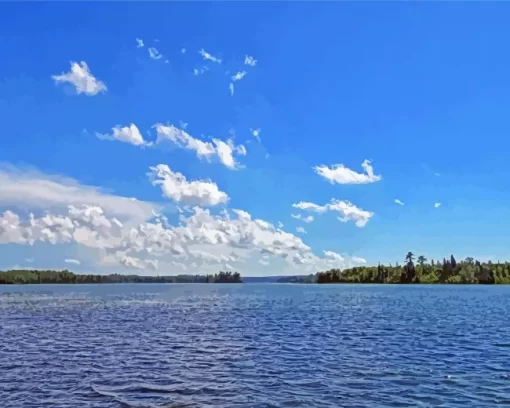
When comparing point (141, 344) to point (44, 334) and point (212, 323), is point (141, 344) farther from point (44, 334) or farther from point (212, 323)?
point (212, 323)

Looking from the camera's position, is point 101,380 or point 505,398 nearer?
point 505,398

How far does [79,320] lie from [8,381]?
143 ft

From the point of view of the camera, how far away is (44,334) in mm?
55188

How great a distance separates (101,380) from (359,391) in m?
14.1

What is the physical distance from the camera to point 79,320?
239 feet

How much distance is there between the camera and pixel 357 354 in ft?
129

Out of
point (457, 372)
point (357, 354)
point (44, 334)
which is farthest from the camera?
point (44, 334)

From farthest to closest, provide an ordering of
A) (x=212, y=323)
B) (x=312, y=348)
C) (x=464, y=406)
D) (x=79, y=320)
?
1. (x=79, y=320)
2. (x=212, y=323)
3. (x=312, y=348)
4. (x=464, y=406)

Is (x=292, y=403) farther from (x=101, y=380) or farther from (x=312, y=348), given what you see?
(x=312, y=348)

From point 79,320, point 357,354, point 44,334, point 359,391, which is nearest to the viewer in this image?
point 359,391

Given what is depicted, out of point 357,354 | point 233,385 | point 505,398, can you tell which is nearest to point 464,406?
point 505,398

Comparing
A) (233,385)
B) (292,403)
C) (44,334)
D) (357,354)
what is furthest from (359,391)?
(44,334)

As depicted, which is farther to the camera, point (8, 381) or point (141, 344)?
point (141, 344)

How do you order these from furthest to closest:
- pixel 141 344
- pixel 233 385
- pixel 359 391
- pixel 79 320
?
pixel 79 320 → pixel 141 344 → pixel 233 385 → pixel 359 391
